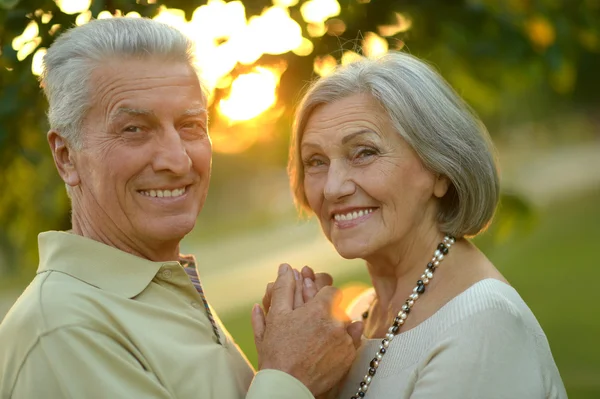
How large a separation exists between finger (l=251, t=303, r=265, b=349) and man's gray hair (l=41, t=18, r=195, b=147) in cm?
92

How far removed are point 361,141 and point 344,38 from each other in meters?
1.11

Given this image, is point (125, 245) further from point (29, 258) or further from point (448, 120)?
point (29, 258)

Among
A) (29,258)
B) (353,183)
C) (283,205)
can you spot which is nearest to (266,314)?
(353,183)

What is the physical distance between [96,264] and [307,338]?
31.3 inches

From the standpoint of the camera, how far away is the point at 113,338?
2693 millimetres

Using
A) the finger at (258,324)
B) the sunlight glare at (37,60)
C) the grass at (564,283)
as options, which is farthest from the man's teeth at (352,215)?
the grass at (564,283)

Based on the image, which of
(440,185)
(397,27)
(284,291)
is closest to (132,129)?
(284,291)

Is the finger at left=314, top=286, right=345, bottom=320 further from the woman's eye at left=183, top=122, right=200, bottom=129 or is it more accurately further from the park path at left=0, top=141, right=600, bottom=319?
the park path at left=0, top=141, right=600, bottom=319

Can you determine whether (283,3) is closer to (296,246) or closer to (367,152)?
(367,152)

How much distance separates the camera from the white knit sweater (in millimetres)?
2775

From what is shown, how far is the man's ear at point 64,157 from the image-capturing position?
3.06 m

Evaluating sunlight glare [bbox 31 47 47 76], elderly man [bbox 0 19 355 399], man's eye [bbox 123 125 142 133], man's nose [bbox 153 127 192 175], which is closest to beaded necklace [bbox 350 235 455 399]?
elderly man [bbox 0 19 355 399]

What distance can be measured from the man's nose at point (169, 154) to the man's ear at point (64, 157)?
31cm

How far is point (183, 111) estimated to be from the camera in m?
3.08
